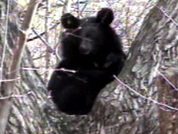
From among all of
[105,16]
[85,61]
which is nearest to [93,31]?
[105,16]

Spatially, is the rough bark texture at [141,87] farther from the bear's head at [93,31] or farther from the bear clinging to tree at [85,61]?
the bear's head at [93,31]

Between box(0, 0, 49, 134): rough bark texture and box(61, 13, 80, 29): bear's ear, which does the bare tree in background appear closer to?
box(0, 0, 49, 134): rough bark texture

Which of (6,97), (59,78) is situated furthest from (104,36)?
(6,97)

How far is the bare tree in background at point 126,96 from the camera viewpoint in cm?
414

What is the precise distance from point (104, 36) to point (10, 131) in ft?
5.85

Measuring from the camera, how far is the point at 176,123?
3062mm

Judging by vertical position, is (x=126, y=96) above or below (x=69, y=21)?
below

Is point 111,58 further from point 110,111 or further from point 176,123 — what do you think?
point 176,123

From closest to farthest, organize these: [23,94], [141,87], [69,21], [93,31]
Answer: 1. [141,87]
2. [23,94]
3. [69,21]
4. [93,31]

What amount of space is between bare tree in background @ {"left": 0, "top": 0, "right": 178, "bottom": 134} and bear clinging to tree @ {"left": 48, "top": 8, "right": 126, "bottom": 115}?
0.46m

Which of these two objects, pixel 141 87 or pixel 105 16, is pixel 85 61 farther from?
pixel 141 87

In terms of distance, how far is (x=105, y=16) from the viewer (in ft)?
18.2

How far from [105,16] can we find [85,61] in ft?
1.82

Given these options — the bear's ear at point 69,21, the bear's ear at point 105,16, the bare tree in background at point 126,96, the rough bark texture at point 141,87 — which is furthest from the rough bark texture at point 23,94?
the bear's ear at point 105,16
